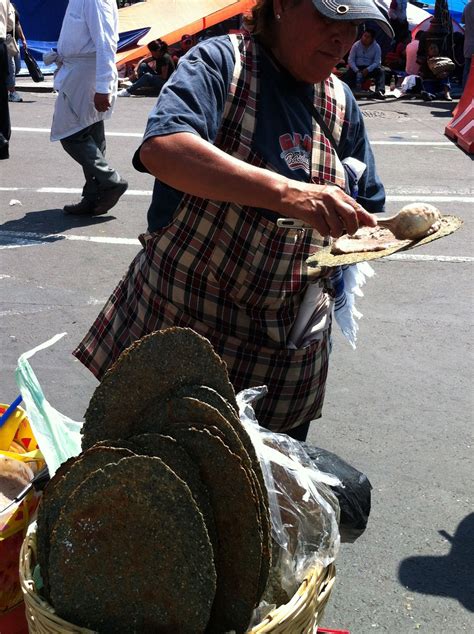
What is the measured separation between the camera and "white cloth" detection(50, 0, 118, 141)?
24.0 feet

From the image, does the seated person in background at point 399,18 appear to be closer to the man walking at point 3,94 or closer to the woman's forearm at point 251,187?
the man walking at point 3,94

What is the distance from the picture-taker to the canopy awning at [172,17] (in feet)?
62.7

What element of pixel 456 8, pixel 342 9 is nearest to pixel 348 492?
pixel 342 9

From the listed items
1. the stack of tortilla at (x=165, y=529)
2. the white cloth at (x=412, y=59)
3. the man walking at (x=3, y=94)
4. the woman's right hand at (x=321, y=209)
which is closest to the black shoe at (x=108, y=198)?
the man walking at (x=3, y=94)

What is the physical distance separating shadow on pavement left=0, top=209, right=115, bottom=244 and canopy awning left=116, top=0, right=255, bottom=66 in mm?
11583

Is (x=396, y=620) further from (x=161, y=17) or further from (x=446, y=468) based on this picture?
(x=161, y=17)

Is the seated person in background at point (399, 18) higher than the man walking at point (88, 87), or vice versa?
the man walking at point (88, 87)

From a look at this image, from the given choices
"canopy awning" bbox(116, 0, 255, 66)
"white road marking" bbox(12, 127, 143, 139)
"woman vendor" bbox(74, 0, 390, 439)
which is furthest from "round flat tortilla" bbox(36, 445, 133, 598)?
"canopy awning" bbox(116, 0, 255, 66)

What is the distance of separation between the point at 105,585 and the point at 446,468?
269cm

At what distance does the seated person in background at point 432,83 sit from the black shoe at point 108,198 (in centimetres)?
1032

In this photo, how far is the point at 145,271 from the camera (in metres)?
2.55

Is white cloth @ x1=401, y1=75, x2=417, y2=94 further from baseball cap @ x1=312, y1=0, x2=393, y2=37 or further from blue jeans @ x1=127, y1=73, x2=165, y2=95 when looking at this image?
baseball cap @ x1=312, y1=0, x2=393, y2=37

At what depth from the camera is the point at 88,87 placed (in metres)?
7.50

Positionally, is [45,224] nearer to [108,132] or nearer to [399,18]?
[108,132]
